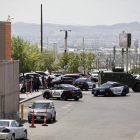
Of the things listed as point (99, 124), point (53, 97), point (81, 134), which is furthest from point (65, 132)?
point (53, 97)

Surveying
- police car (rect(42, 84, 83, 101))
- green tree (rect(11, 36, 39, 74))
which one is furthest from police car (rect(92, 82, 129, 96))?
green tree (rect(11, 36, 39, 74))

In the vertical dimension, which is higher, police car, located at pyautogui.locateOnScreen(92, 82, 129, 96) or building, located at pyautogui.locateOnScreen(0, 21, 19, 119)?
building, located at pyautogui.locateOnScreen(0, 21, 19, 119)

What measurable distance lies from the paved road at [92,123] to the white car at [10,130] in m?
1.65

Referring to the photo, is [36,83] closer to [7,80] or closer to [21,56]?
[21,56]

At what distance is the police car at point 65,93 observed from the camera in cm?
4840

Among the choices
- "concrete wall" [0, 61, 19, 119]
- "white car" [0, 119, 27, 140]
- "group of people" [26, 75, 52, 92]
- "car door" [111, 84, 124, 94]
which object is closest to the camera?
"white car" [0, 119, 27, 140]

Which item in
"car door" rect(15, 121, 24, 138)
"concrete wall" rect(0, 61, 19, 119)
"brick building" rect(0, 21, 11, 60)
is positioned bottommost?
"car door" rect(15, 121, 24, 138)

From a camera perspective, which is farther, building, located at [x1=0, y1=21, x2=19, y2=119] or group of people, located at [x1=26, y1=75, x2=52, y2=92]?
group of people, located at [x1=26, y1=75, x2=52, y2=92]

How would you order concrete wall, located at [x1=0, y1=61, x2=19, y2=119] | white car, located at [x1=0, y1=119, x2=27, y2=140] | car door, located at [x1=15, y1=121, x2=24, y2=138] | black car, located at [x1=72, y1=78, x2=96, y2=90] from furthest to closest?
black car, located at [x1=72, y1=78, x2=96, y2=90], concrete wall, located at [x1=0, y1=61, x2=19, y2=119], car door, located at [x1=15, y1=121, x2=24, y2=138], white car, located at [x1=0, y1=119, x2=27, y2=140]

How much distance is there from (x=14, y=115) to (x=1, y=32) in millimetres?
6366

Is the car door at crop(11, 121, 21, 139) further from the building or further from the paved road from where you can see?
the building

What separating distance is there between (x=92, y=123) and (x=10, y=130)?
10486 mm

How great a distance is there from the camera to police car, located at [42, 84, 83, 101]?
159 feet

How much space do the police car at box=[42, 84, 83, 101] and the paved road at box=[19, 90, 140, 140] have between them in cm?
199
